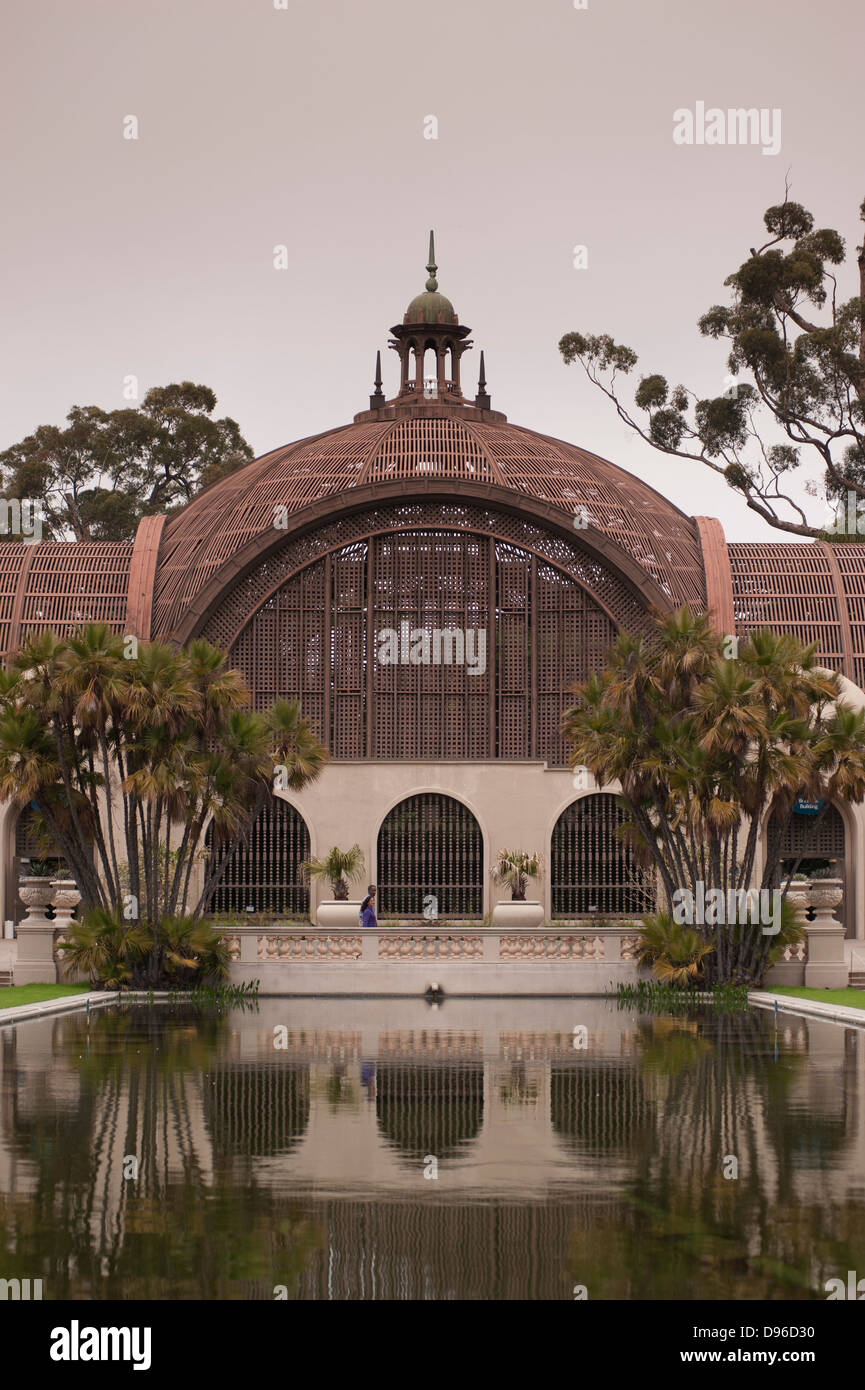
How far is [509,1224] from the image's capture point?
10945 mm

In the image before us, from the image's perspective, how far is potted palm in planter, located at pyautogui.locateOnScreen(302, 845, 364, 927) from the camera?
3347cm

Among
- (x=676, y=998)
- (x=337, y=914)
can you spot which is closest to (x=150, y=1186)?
(x=676, y=998)

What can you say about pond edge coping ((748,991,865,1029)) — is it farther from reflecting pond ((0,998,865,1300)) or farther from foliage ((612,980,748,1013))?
reflecting pond ((0,998,865,1300))

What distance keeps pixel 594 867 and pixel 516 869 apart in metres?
2.36

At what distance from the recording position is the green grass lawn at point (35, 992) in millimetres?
26291

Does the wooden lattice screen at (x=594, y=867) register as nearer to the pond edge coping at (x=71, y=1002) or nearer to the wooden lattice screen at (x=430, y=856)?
the wooden lattice screen at (x=430, y=856)

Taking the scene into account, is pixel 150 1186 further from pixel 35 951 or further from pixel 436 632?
pixel 436 632

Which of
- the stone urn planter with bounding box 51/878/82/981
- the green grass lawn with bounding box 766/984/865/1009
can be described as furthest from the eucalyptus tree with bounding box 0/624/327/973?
the green grass lawn with bounding box 766/984/865/1009

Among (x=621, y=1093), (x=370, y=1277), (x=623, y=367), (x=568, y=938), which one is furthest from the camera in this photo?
(x=623, y=367)

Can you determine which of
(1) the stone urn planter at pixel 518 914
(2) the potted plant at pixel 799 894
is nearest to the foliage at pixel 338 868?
(1) the stone urn planter at pixel 518 914

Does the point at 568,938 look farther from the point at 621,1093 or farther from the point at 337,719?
the point at 621,1093
